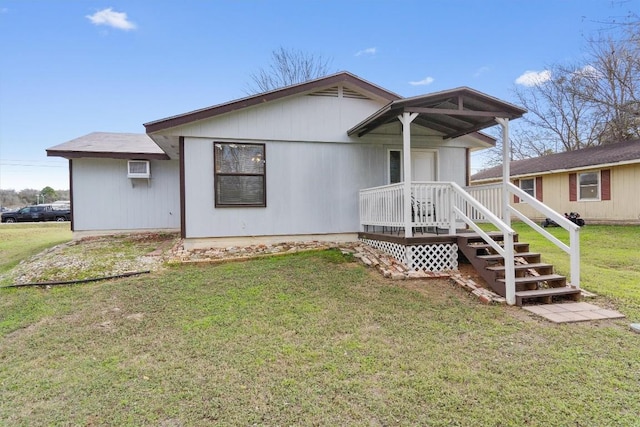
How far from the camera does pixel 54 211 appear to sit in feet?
83.4

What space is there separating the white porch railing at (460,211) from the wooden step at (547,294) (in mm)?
105

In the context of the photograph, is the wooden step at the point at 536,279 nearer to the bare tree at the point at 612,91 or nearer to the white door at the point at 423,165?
the white door at the point at 423,165

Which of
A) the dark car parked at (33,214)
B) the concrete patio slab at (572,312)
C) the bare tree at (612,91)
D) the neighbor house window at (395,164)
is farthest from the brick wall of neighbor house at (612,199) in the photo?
the dark car parked at (33,214)

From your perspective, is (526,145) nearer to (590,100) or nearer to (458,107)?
(590,100)

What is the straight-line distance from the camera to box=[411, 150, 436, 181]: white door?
28.7 ft

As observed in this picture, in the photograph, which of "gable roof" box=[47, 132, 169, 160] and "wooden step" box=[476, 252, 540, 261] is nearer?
"wooden step" box=[476, 252, 540, 261]

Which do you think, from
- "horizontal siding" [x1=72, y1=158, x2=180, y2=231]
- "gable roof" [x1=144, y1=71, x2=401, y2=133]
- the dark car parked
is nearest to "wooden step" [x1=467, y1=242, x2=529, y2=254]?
"gable roof" [x1=144, y1=71, x2=401, y2=133]

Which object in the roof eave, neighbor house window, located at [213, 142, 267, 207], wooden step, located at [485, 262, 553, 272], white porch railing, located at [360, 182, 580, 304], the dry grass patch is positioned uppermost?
the roof eave

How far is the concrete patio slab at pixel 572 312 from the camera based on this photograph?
425 cm

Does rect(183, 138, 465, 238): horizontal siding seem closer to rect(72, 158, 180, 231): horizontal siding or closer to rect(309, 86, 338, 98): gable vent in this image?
rect(309, 86, 338, 98): gable vent

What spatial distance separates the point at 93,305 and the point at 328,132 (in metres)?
5.68

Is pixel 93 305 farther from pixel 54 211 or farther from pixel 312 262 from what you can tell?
pixel 54 211

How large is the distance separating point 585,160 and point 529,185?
2.91 metres

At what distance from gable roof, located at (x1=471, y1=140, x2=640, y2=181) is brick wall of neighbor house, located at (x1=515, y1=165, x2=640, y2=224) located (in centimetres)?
45
